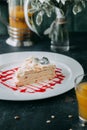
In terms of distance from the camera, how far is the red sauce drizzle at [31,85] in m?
1.36

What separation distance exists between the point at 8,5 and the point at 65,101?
0.82 metres

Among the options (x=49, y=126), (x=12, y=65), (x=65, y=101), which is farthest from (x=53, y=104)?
(x=12, y=65)

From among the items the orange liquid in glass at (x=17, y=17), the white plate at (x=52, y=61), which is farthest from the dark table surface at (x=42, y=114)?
the orange liquid in glass at (x=17, y=17)

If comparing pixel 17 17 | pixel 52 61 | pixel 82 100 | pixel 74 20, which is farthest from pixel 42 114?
pixel 74 20

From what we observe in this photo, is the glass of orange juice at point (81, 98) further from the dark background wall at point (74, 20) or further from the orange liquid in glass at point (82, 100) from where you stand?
the dark background wall at point (74, 20)

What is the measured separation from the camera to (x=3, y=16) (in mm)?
2006

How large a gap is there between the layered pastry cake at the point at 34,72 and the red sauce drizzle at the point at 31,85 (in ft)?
0.07

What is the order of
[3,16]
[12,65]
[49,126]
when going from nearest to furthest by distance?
1. [49,126]
2. [12,65]
3. [3,16]

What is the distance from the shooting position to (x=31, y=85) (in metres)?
1.39

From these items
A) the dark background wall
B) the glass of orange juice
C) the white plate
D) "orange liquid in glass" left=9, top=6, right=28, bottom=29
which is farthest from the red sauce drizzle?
the dark background wall

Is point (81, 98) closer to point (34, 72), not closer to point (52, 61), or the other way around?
point (34, 72)

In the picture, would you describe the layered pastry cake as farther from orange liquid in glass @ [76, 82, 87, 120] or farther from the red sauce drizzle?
orange liquid in glass @ [76, 82, 87, 120]

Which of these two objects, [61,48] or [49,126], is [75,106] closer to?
[49,126]

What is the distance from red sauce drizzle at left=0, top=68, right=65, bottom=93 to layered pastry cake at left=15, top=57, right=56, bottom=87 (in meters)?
0.02
